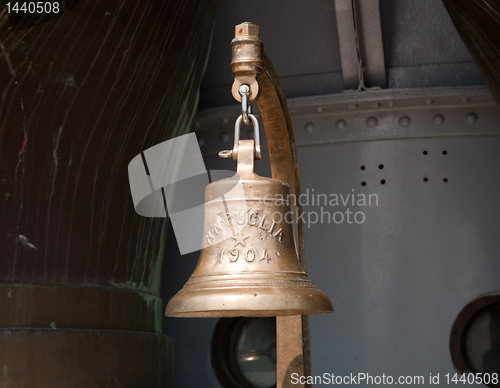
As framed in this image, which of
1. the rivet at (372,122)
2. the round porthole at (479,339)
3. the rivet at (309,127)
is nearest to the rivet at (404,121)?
the rivet at (372,122)

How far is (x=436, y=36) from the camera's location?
3.87 m

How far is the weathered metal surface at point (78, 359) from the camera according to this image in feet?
6.89

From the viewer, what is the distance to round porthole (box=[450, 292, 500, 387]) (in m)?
3.43

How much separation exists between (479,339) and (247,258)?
9.01ft

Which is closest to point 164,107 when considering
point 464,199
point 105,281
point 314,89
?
point 105,281

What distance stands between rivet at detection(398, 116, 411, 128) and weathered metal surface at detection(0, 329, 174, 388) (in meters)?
2.17

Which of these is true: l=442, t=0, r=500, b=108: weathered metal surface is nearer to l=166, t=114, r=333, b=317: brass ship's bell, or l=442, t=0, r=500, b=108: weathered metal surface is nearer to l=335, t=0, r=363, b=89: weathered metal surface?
l=335, t=0, r=363, b=89: weathered metal surface

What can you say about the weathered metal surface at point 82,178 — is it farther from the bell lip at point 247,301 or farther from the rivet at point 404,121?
the rivet at point 404,121

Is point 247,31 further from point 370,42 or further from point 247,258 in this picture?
point 370,42

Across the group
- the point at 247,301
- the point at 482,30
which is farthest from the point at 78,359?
the point at 482,30

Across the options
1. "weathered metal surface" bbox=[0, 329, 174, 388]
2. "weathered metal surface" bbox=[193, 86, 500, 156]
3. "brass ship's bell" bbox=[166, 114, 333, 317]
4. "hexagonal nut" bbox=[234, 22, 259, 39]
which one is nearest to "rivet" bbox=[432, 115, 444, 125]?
"weathered metal surface" bbox=[193, 86, 500, 156]

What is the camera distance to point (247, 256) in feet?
4.43

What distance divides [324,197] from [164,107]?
1.43 meters

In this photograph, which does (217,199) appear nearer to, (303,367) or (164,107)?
(303,367)
